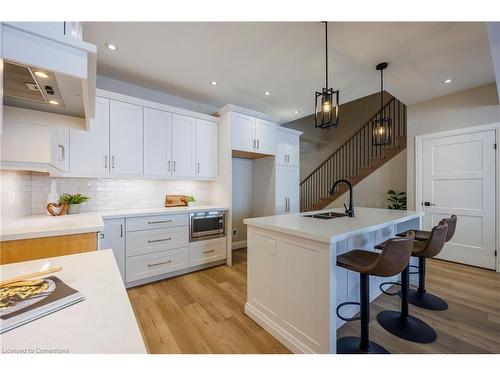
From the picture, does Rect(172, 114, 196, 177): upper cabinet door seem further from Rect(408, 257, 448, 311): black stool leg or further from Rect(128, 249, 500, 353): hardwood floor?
Rect(408, 257, 448, 311): black stool leg

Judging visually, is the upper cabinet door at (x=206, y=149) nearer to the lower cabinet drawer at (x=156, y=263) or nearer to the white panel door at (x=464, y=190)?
the lower cabinet drawer at (x=156, y=263)

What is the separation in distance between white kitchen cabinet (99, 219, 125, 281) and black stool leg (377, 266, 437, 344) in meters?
2.84

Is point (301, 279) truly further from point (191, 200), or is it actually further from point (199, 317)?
point (191, 200)

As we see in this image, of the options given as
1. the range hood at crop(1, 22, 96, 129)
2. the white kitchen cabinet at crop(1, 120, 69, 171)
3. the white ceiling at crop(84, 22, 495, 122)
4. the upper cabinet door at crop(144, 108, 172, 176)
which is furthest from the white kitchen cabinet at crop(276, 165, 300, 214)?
the range hood at crop(1, 22, 96, 129)

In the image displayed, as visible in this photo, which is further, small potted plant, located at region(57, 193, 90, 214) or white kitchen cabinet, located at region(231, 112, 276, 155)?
white kitchen cabinet, located at region(231, 112, 276, 155)

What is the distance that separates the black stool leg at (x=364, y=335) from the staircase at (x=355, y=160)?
388 cm

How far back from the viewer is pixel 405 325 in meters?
1.96

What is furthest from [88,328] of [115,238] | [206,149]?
[206,149]

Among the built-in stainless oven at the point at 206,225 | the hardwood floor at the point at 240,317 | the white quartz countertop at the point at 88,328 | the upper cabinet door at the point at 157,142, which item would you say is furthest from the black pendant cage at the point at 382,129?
the white quartz countertop at the point at 88,328

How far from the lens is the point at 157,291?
265 cm

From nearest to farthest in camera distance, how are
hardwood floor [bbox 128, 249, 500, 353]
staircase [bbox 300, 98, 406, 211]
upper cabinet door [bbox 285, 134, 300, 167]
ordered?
1. hardwood floor [bbox 128, 249, 500, 353]
2. upper cabinet door [bbox 285, 134, 300, 167]
3. staircase [bbox 300, 98, 406, 211]

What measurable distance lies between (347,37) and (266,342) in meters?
3.00

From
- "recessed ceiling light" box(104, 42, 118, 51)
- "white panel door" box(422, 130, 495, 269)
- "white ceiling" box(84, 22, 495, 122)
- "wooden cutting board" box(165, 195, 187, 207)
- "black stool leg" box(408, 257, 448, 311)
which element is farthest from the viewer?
"wooden cutting board" box(165, 195, 187, 207)

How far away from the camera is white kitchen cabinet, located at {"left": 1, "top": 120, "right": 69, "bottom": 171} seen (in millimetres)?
1520
